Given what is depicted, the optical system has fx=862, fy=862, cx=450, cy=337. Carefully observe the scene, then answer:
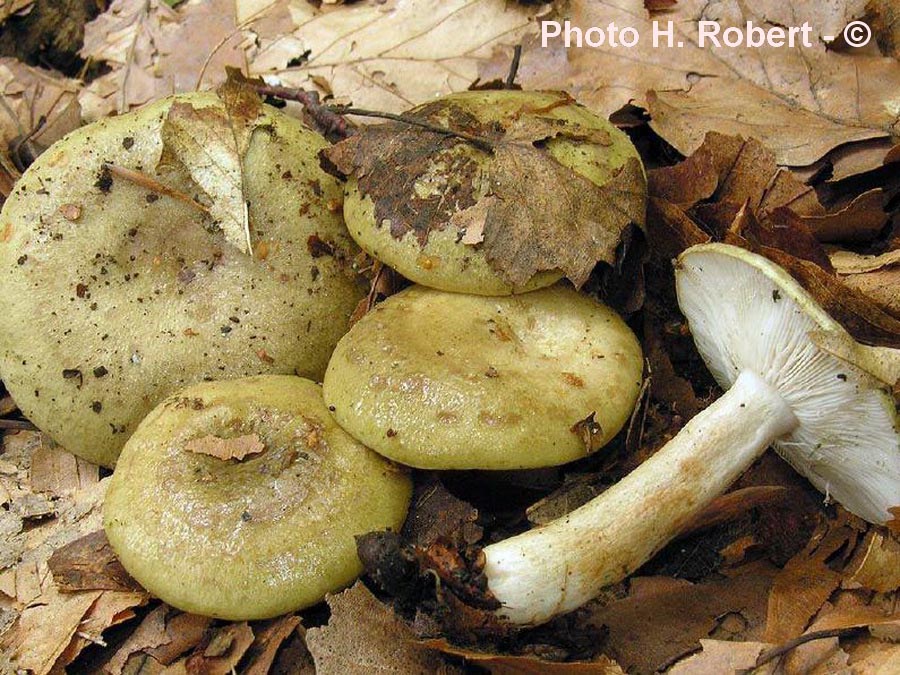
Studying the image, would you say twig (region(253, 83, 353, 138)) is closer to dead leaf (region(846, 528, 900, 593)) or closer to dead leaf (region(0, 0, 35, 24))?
dead leaf (region(0, 0, 35, 24))

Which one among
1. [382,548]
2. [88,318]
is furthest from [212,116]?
[382,548]

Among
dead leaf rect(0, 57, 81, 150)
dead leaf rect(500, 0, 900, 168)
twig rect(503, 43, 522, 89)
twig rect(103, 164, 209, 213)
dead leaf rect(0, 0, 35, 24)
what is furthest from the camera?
dead leaf rect(0, 0, 35, 24)

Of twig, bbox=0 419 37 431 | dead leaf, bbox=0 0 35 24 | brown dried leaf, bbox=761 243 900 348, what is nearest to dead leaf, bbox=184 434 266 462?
twig, bbox=0 419 37 431

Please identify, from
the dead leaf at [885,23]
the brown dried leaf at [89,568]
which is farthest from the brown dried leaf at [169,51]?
the dead leaf at [885,23]

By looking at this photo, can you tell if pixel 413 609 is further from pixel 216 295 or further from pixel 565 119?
pixel 565 119

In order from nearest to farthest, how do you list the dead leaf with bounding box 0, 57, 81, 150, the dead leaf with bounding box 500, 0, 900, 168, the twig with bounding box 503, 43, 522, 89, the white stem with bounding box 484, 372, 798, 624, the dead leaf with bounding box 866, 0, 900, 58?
the white stem with bounding box 484, 372, 798, 624, the dead leaf with bounding box 500, 0, 900, 168, the dead leaf with bounding box 866, 0, 900, 58, the twig with bounding box 503, 43, 522, 89, the dead leaf with bounding box 0, 57, 81, 150

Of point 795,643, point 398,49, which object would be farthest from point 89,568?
→ point 398,49

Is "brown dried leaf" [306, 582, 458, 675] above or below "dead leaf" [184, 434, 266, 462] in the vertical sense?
below

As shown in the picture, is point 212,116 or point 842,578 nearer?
point 842,578
